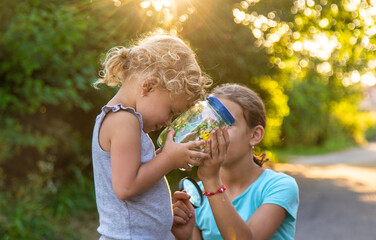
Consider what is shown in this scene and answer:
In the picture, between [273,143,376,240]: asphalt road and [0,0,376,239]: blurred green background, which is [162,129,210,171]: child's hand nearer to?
[0,0,376,239]: blurred green background

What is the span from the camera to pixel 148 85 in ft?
5.78

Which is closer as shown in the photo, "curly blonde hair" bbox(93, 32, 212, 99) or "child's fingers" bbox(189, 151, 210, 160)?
"child's fingers" bbox(189, 151, 210, 160)

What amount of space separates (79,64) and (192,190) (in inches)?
155

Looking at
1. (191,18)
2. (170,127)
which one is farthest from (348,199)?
(170,127)

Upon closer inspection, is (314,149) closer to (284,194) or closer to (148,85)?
(284,194)

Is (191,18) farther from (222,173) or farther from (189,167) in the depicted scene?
(189,167)

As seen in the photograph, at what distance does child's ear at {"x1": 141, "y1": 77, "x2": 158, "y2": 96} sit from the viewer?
175 cm

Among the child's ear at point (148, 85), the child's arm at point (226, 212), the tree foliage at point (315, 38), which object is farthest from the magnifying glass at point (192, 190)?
the tree foliage at point (315, 38)

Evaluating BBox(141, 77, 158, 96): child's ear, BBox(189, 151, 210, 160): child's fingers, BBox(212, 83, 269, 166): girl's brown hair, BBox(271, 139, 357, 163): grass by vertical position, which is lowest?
BBox(271, 139, 357, 163): grass

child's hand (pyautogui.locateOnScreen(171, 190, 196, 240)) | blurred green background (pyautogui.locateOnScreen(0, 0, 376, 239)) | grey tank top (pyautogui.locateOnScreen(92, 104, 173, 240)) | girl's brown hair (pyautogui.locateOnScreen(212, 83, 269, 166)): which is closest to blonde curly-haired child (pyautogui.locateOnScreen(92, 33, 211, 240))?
grey tank top (pyautogui.locateOnScreen(92, 104, 173, 240))

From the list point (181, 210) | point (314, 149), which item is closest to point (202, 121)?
point (181, 210)

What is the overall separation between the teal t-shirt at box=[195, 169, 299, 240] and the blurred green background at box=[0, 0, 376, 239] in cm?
150

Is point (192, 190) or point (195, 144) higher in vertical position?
point (195, 144)

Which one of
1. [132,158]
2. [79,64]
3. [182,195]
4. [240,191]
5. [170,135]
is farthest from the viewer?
[79,64]
